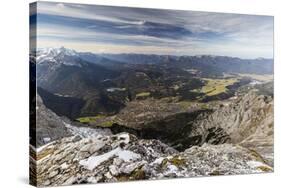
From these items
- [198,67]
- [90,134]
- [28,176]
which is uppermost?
[198,67]

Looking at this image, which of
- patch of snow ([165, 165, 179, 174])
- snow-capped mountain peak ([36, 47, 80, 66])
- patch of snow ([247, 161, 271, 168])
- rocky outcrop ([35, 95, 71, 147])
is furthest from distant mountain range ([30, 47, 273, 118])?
patch of snow ([247, 161, 271, 168])

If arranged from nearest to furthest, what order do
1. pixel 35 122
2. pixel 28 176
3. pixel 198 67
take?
pixel 35 122, pixel 28 176, pixel 198 67

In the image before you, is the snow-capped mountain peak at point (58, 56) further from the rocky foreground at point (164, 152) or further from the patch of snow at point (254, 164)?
the patch of snow at point (254, 164)

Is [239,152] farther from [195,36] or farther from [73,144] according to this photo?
[73,144]

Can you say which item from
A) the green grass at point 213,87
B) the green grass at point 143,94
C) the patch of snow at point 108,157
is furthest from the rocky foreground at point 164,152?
the green grass at point 143,94

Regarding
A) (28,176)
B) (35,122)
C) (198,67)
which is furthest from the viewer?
(198,67)

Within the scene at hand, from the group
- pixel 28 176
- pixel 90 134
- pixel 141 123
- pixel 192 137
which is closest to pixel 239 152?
pixel 192 137

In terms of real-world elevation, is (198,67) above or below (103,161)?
above

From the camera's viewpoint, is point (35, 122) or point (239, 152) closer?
point (35, 122)

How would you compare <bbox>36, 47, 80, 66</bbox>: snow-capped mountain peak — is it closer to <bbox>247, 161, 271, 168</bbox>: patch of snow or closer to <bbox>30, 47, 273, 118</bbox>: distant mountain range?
<bbox>30, 47, 273, 118</bbox>: distant mountain range
